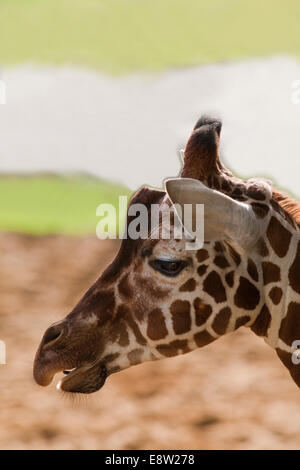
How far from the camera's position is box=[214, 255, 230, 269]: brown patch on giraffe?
12.8ft

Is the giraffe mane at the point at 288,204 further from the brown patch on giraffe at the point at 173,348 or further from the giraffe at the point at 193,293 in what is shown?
the brown patch on giraffe at the point at 173,348

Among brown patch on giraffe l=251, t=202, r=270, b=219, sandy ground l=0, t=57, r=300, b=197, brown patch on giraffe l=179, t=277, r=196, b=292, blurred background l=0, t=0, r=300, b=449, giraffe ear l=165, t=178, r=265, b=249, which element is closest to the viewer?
giraffe ear l=165, t=178, r=265, b=249

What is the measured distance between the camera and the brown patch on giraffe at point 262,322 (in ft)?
13.1

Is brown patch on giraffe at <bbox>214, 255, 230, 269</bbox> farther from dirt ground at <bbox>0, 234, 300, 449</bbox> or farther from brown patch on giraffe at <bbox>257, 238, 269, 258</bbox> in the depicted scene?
dirt ground at <bbox>0, 234, 300, 449</bbox>

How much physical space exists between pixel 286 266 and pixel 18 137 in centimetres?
1769

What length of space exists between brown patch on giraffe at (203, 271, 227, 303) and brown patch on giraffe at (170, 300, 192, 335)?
0.13 metres

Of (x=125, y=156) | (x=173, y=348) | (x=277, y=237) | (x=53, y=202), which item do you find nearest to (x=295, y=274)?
(x=277, y=237)

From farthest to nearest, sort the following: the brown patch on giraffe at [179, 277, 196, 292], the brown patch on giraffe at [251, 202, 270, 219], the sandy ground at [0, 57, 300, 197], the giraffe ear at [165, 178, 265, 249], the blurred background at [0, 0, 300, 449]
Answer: the sandy ground at [0, 57, 300, 197]
the blurred background at [0, 0, 300, 449]
the brown patch on giraffe at [179, 277, 196, 292]
the brown patch on giraffe at [251, 202, 270, 219]
the giraffe ear at [165, 178, 265, 249]

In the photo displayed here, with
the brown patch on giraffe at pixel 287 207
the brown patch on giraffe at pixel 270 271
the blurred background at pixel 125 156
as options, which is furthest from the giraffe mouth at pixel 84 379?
the blurred background at pixel 125 156

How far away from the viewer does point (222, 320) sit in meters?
3.97

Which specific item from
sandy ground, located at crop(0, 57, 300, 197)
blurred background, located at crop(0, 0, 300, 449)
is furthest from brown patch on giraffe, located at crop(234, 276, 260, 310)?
sandy ground, located at crop(0, 57, 300, 197)

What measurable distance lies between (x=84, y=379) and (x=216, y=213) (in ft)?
3.97

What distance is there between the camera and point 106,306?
410 cm

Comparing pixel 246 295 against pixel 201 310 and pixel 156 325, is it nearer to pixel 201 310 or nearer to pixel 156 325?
pixel 201 310
